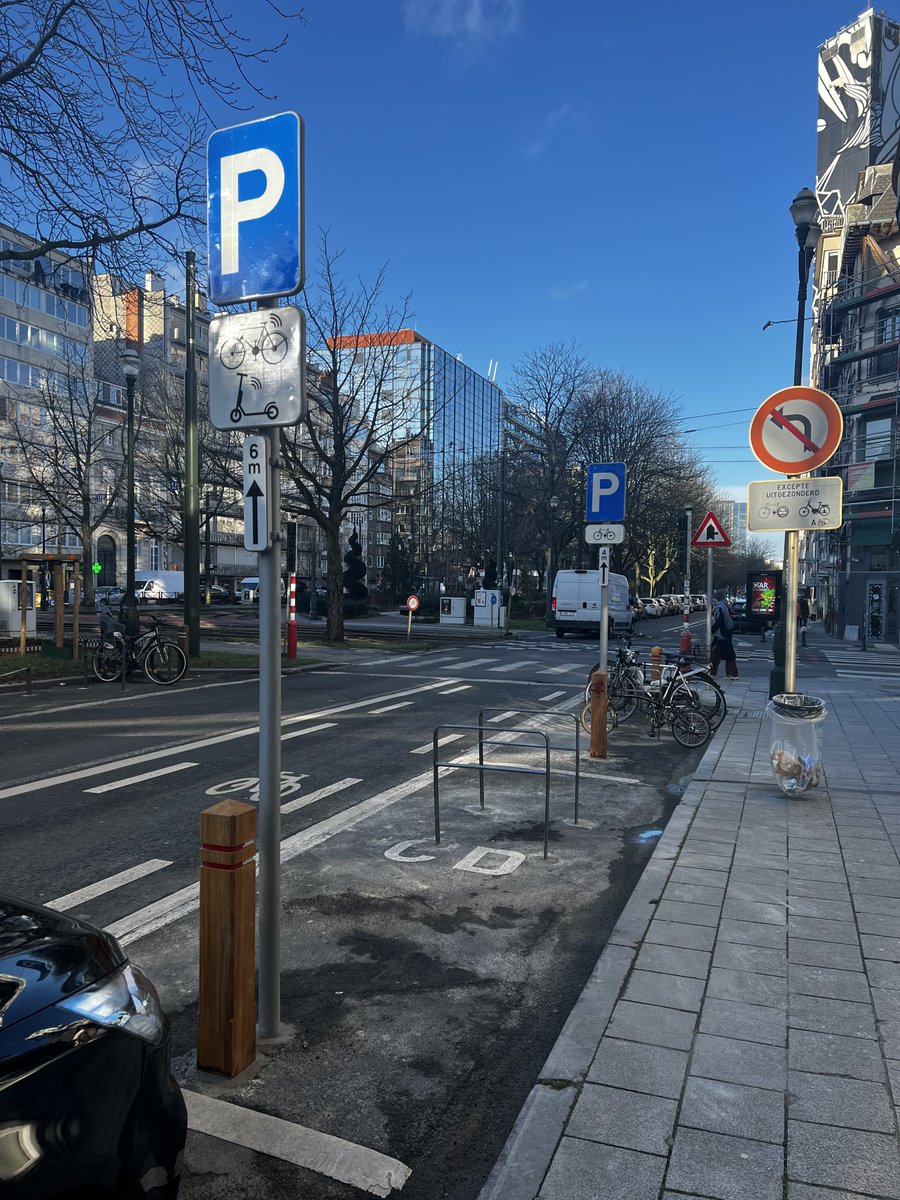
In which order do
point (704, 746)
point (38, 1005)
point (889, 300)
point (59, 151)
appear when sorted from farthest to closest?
1. point (889, 300)
2. point (59, 151)
3. point (704, 746)
4. point (38, 1005)

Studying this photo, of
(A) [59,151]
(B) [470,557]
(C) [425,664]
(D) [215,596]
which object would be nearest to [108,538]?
(D) [215,596]

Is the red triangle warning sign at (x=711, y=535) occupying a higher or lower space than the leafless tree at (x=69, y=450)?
lower

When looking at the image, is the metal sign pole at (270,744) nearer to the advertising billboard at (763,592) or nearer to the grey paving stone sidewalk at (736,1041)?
the grey paving stone sidewalk at (736,1041)

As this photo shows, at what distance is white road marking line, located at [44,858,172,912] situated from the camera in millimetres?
4750

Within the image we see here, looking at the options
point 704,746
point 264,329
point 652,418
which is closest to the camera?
point 264,329

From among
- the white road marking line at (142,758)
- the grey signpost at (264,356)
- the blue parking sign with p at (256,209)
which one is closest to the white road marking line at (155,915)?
the grey signpost at (264,356)

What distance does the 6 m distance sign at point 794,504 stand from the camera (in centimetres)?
702

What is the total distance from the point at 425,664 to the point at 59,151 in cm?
1311

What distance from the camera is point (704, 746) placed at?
33.2 feet

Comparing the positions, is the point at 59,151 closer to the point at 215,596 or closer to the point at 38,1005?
the point at 38,1005

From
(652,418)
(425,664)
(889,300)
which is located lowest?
(425,664)

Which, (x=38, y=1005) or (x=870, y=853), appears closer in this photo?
(x=38, y=1005)

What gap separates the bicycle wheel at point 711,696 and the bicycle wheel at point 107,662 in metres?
10.4

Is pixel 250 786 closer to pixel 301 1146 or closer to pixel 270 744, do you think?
pixel 270 744
